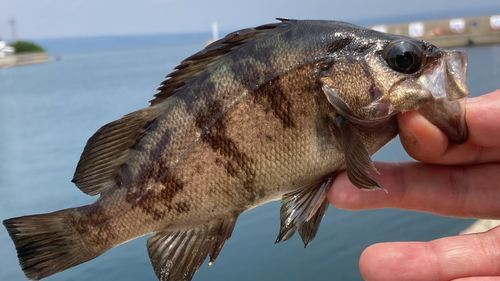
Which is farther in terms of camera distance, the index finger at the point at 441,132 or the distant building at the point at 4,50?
the distant building at the point at 4,50

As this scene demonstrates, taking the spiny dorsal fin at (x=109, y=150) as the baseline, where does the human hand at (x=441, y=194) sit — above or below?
below

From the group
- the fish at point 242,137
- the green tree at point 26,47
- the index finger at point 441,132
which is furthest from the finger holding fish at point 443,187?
the green tree at point 26,47

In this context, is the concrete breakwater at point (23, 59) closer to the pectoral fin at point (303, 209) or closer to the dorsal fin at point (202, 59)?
the dorsal fin at point (202, 59)

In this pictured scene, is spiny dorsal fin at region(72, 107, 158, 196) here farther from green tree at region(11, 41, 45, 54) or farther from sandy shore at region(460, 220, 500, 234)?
green tree at region(11, 41, 45, 54)

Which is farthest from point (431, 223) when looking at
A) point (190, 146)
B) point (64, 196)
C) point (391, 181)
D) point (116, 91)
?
point (116, 91)

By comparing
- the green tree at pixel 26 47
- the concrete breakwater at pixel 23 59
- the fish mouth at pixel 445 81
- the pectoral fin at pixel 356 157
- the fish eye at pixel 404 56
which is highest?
the fish eye at pixel 404 56

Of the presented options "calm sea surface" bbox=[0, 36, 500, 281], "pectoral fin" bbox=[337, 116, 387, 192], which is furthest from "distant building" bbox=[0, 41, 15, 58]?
"pectoral fin" bbox=[337, 116, 387, 192]

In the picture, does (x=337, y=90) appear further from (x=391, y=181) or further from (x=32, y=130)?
(x=32, y=130)
